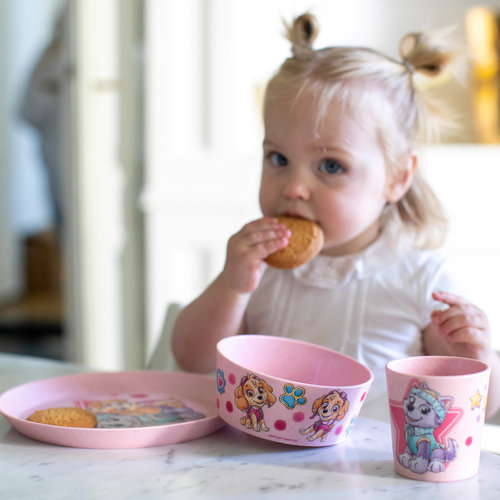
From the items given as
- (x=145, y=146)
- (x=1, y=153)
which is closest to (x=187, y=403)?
(x=145, y=146)

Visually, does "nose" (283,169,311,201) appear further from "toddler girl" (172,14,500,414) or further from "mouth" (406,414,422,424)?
"mouth" (406,414,422,424)

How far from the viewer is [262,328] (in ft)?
3.88

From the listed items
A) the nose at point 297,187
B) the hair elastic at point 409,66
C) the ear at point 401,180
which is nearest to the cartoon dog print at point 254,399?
the nose at point 297,187

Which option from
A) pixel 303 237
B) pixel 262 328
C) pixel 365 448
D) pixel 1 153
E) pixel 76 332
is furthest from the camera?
pixel 1 153

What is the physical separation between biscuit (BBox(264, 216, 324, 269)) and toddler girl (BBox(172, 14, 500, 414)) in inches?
0.8

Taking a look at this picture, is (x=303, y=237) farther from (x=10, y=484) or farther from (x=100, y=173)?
(x=100, y=173)

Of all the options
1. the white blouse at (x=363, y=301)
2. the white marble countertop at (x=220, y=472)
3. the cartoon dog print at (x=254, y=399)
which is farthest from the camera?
the white blouse at (x=363, y=301)

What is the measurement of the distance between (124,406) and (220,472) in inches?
8.5

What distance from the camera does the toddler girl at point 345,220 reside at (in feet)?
3.45

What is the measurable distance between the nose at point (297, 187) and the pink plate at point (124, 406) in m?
0.29

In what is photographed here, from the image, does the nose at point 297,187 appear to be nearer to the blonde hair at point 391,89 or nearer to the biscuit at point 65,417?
the blonde hair at point 391,89

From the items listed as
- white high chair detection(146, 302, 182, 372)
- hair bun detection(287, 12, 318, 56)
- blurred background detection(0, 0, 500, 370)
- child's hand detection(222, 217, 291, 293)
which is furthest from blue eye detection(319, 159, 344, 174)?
blurred background detection(0, 0, 500, 370)

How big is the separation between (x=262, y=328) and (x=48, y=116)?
2860 mm

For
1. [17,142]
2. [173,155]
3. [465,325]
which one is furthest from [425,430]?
[17,142]
